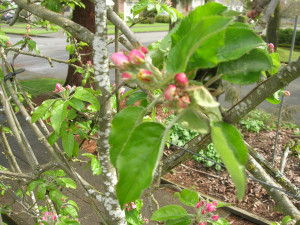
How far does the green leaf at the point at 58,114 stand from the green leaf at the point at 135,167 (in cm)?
78

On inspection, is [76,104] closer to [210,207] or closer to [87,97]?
[87,97]

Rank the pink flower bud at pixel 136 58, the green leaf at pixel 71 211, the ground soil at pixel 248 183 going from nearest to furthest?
the pink flower bud at pixel 136 58, the green leaf at pixel 71 211, the ground soil at pixel 248 183

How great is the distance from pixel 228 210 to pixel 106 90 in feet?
9.75

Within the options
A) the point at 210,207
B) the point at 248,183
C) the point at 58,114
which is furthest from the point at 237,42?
the point at 248,183

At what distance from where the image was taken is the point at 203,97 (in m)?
0.51

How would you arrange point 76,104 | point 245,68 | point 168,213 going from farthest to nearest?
1. point 76,104
2. point 168,213
3. point 245,68

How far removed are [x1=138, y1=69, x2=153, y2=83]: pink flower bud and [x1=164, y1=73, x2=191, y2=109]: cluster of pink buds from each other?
2.0 inches

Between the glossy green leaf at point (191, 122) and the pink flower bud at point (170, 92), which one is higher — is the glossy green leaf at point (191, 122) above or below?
below

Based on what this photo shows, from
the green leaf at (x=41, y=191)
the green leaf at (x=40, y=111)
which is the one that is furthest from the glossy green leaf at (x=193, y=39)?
the green leaf at (x=41, y=191)

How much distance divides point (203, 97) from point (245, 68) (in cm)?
15

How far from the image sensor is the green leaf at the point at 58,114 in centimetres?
123

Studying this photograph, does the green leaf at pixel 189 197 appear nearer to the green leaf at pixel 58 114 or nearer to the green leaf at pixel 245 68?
the green leaf at pixel 58 114

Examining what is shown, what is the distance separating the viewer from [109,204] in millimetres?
1281

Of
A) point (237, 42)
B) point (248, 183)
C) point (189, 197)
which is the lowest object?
point (248, 183)
